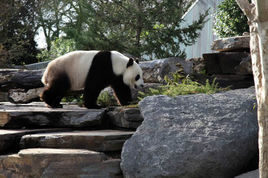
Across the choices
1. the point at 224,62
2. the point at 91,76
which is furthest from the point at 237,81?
the point at 91,76

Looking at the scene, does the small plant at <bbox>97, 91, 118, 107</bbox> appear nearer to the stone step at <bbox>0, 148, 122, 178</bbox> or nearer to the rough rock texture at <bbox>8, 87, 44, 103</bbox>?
the rough rock texture at <bbox>8, 87, 44, 103</bbox>

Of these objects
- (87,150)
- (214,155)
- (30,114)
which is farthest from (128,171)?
(30,114)

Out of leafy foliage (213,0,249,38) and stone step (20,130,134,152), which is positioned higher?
leafy foliage (213,0,249,38)

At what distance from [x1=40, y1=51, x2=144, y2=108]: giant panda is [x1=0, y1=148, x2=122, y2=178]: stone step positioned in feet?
5.60

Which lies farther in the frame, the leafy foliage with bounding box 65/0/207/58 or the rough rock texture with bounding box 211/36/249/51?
the leafy foliage with bounding box 65/0/207/58

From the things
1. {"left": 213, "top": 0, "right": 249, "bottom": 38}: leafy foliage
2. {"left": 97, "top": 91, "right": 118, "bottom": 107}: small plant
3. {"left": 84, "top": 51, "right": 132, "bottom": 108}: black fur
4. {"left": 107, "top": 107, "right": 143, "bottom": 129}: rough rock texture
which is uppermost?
{"left": 213, "top": 0, "right": 249, "bottom": 38}: leafy foliage

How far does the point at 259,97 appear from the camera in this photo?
270cm

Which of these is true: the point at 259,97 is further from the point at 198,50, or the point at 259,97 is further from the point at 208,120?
the point at 198,50

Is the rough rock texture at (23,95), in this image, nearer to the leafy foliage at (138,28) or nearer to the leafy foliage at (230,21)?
the leafy foliage at (138,28)

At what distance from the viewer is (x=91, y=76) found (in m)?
5.78

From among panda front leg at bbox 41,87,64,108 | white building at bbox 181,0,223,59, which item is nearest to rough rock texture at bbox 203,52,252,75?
panda front leg at bbox 41,87,64,108

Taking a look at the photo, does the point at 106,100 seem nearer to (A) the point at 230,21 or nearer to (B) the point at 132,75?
(B) the point at 132,75

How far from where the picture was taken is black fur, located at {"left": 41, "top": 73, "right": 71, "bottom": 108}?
19.4 feet

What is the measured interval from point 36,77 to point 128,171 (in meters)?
3.94
